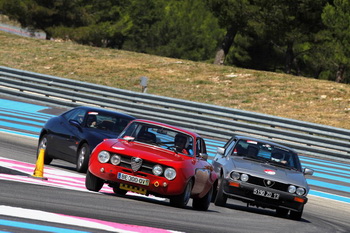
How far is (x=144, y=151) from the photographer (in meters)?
11.3

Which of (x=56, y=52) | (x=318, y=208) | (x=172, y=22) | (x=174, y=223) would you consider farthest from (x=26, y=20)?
(x=174, y=223)

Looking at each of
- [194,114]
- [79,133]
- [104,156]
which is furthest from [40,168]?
[194,114]

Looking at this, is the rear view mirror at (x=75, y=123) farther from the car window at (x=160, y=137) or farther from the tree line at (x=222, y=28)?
the tree line at (x=222, y=28)

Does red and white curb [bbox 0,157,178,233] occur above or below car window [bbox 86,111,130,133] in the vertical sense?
below

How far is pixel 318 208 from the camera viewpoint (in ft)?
50.0

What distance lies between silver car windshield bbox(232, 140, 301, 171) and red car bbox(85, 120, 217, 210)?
7.29 feet

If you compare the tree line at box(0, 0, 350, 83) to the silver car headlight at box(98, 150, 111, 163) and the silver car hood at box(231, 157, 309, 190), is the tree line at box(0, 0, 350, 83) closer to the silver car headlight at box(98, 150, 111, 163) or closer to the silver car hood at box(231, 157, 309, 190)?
the silver car hood at box(231, 157, 309, 190)

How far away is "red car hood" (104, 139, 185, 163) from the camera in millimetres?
11102

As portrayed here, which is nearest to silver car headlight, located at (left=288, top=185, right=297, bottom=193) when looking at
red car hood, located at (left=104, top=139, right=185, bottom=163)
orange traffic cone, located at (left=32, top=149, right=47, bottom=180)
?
red car hood, located at (left=104, top=139, right=185, bottom=163)

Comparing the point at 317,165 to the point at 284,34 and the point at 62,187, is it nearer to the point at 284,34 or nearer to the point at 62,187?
the point at 62,187

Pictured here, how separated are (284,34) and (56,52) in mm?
12946

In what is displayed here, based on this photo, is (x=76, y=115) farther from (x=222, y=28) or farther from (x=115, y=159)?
(x=222, y=28)

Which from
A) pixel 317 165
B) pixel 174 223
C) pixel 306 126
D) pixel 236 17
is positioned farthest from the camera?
pixel 236 17

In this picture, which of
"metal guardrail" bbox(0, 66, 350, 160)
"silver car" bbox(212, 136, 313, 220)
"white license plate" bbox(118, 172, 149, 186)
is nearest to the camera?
"white license plate" bbox(118, 172, 149, 186)
